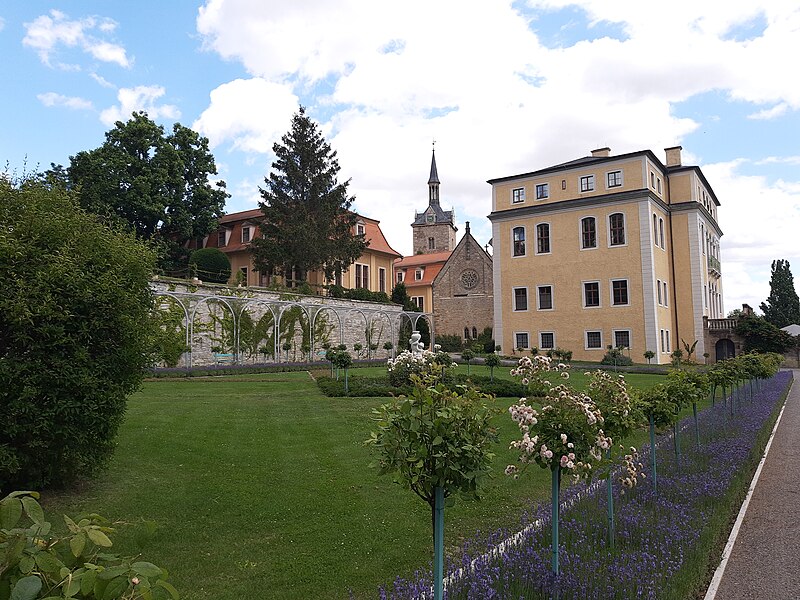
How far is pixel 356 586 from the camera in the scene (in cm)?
464

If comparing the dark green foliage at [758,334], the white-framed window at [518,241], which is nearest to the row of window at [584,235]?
the white-framed window at [518,241]

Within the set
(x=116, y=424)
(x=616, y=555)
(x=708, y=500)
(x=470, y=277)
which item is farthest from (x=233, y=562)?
(x=470, y=277)

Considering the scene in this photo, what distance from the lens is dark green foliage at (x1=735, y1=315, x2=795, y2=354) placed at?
3681 centimetres

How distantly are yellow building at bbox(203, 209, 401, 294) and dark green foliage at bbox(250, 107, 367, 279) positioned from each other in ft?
4.94

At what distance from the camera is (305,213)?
132ft

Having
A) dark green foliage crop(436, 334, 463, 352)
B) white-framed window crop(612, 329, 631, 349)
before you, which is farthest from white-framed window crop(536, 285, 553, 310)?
dark green foliage crop(436, 334, 463, 352)

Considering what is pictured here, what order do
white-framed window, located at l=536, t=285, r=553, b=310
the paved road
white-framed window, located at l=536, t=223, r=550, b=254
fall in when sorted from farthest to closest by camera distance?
white-framed window, located at l=536, t=223, r=550, b=254, white-framed window, located at l=536, t=285, r=553, b=310, the paved road

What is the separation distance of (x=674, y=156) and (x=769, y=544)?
139ft

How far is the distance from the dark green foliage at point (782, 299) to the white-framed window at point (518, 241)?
3443cm

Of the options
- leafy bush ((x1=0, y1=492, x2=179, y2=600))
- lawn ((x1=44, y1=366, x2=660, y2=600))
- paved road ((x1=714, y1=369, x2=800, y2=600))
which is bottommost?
paved road ((x1=714, y1=369, x2=800, y2=600))

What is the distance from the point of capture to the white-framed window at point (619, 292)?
36316 millimetres

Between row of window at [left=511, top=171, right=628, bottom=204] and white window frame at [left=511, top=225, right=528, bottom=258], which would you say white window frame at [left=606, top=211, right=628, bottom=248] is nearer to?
row of window at [left=511, top=171, right=628, bottom=204]

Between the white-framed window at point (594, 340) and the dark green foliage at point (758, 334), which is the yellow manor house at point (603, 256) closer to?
the white-framed window at point (594, 340)

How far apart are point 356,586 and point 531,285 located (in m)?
37.1
